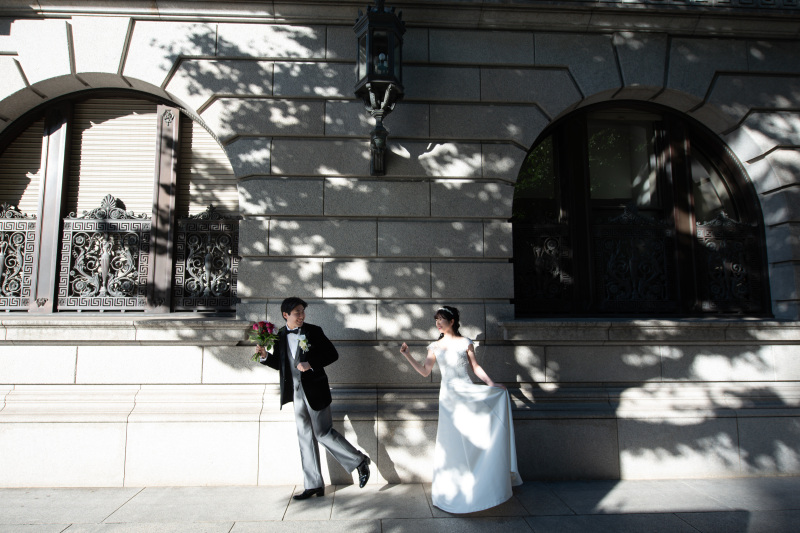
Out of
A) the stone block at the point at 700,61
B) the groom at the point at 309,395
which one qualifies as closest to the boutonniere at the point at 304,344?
the groom at the point at 309,395

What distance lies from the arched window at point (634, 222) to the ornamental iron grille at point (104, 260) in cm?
513

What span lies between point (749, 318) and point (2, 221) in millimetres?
10359

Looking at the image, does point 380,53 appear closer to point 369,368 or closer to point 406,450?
point 369,368

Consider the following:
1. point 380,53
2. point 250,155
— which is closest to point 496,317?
point 380,53

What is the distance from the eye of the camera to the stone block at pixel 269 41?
6441mm

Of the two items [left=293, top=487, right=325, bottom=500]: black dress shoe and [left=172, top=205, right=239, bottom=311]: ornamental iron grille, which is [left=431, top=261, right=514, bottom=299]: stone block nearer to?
[left=293, top=487, right=325, bottom=500]: black dress shoe

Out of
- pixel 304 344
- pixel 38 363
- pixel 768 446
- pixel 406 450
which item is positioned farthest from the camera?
pixel 768 446

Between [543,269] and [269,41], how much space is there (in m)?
4.81

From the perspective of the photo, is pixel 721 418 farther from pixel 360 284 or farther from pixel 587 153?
pixel 360 284

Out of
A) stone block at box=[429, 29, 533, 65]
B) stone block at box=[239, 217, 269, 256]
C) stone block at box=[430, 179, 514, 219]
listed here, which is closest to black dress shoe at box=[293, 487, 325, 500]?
stone block at box=[239, 217, 269, 256]

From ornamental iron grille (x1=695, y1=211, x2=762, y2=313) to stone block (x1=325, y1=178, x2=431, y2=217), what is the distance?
4125mm

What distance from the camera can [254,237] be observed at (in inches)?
243

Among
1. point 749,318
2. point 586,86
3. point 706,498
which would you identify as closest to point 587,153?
point 586,86

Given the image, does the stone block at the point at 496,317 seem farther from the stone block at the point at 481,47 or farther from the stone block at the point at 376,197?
the stone block at the point at 481,47
